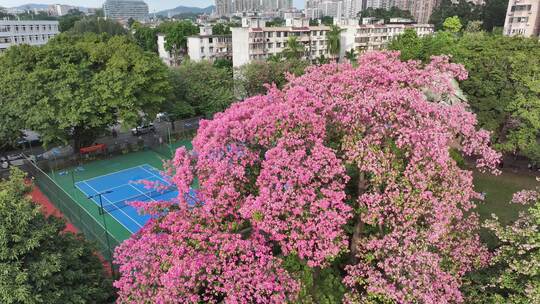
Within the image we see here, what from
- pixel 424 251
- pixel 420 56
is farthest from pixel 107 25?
pixel 424 251

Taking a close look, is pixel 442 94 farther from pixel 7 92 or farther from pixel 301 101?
pixel 7 92

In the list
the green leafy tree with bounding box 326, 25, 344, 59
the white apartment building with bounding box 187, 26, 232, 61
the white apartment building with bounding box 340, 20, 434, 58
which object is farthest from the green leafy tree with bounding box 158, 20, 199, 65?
the white apartment building with bounding box 340, 20, 434, 58

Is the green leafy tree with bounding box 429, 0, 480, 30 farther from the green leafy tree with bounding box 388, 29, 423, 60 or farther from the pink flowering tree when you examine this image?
the pink flowering tree

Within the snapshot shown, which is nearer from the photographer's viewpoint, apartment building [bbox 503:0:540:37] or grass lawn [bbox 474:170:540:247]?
grass lawn [bbox 474:170:540:247]

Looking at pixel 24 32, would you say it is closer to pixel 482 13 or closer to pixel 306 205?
pixel 306 205

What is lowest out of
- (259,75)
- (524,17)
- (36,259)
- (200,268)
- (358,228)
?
(36,259)

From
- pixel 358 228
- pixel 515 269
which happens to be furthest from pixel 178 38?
pixel 515 269

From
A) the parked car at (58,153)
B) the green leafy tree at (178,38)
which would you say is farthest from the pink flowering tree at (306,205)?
the green leafy tree at (178,38)
